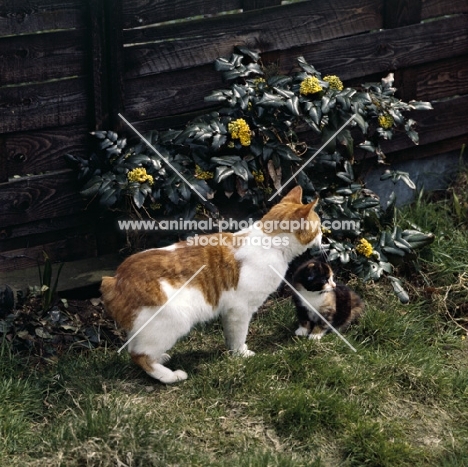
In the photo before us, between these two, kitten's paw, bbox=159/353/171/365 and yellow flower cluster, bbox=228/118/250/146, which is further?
yellow flower cluster, bbox=228/118/250/146

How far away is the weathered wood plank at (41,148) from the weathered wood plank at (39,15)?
0.65m

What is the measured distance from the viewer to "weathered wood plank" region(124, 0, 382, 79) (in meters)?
5.71

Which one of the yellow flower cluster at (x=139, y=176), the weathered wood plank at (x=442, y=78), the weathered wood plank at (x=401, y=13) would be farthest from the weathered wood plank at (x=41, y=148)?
the weathered wood plank at (x=442, y=78)

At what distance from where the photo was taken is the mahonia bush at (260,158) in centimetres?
555

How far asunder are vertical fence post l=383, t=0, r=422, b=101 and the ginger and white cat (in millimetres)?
1846

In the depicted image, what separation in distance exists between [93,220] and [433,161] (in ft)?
9.56

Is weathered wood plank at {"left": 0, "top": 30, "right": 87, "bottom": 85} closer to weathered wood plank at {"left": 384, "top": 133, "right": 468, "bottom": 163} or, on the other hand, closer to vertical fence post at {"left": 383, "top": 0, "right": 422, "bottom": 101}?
vertical fence post at {"left": 383, "top": 0, "right": 422, "bottom": 101}

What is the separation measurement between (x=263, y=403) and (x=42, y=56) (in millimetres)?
2506

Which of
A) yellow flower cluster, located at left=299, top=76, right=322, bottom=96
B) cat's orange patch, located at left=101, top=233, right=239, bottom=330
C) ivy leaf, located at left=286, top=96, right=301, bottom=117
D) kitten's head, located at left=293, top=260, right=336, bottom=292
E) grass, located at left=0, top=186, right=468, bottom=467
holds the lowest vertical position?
grass, located at left=0, top=186, right=468, bottom=467

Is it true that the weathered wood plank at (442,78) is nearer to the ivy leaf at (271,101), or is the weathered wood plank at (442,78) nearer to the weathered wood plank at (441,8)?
the weathered wood plank at (441,8)

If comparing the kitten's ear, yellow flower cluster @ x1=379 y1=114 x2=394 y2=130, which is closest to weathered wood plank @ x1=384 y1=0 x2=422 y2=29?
yellow flower cluster @ x1=379 y1=114 x2=394 y2=130

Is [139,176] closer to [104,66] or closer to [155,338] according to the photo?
[104,66]

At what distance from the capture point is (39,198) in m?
5.72

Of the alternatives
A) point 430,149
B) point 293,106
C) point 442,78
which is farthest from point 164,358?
point 442,78
